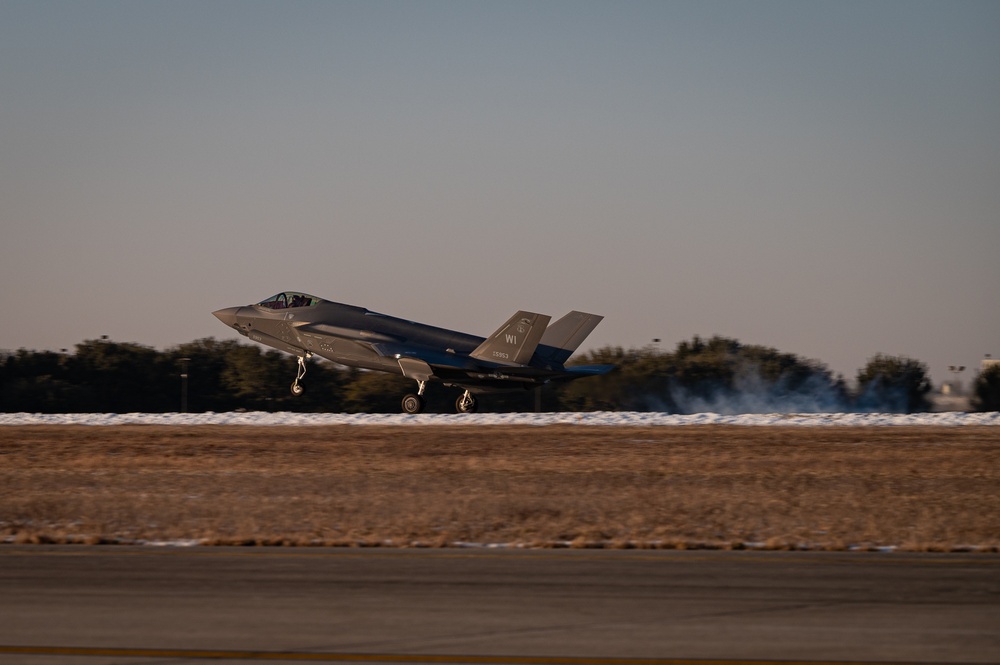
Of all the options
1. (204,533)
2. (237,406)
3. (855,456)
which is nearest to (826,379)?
(855,456)

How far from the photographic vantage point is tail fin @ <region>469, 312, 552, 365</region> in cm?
3966

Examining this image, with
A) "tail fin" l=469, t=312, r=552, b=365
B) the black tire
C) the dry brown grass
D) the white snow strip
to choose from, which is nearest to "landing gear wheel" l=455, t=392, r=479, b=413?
the black tire

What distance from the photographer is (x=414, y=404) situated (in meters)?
43.0

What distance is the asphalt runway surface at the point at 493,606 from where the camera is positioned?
734cm

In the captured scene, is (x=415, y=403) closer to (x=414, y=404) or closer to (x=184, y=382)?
(x=414, y=404)

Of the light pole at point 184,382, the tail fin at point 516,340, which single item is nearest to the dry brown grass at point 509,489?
the tail fin at point 516,340

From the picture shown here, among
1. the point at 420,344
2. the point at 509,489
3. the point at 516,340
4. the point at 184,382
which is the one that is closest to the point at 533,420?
the point at 516,340

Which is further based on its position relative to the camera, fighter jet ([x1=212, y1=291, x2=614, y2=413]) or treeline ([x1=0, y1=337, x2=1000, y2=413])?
treeline ([x1=0, y1=337, x2=1000, y2=413])

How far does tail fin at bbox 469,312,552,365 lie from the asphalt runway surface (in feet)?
90.3

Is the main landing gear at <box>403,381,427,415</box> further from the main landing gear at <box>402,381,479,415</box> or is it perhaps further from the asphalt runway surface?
the asphalt runway surface

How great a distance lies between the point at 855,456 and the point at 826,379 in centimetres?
2390

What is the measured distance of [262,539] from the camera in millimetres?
12930

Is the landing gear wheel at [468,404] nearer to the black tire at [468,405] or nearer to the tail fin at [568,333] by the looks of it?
the black tire at [468,405]

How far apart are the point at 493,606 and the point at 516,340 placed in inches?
1227
